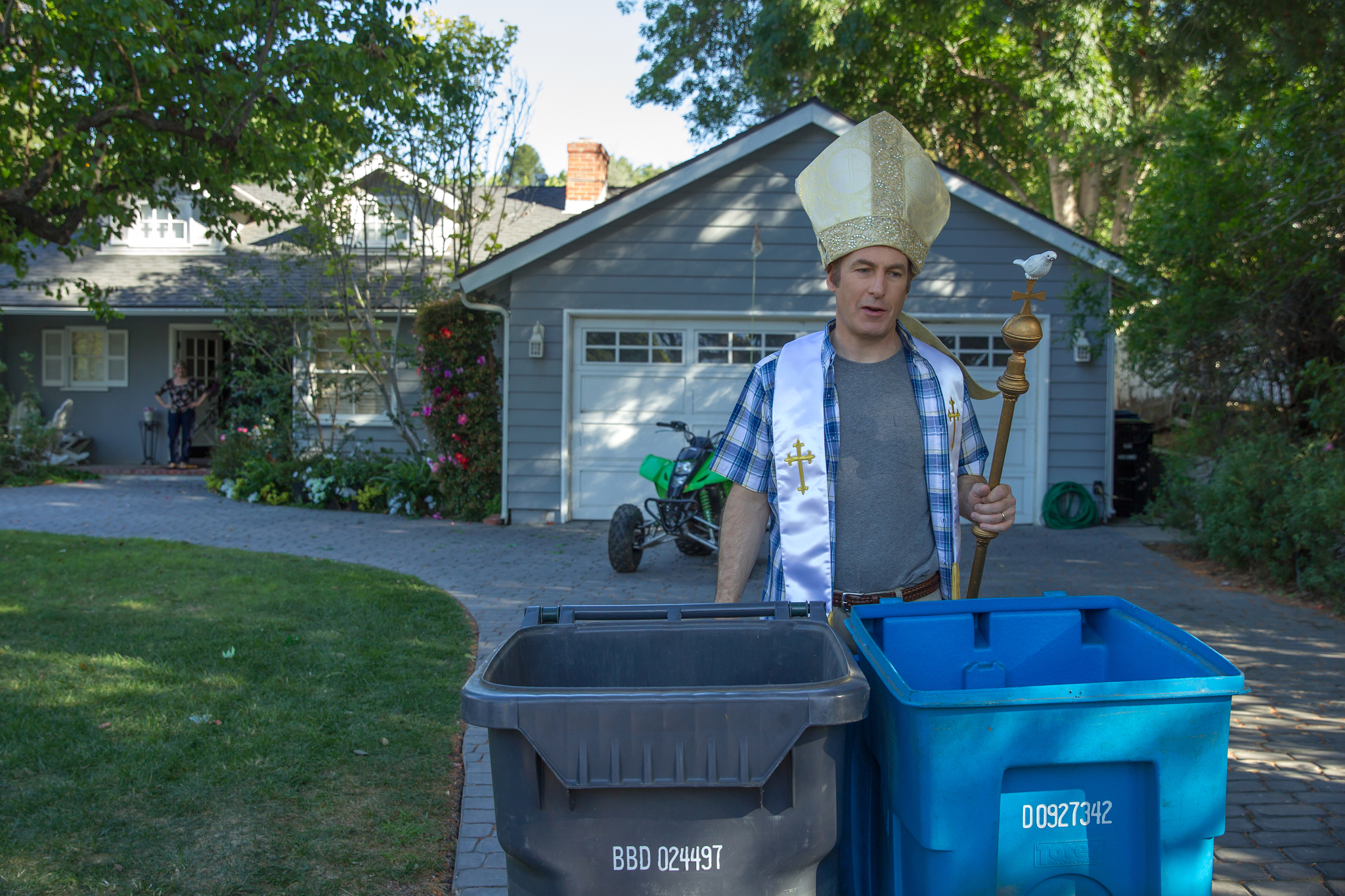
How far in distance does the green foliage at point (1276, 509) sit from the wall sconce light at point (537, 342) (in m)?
6.75

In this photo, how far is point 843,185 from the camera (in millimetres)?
2498

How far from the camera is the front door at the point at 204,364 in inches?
703

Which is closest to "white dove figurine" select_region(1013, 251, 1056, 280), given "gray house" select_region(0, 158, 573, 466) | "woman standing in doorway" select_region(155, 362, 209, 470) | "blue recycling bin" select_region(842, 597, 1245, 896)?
"blue recycling bin" select_region(842, 597, 1245, 896)

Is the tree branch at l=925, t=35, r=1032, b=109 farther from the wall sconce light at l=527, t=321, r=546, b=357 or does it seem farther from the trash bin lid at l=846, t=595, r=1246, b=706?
the trash bin lid at l=846, t=595, r=1246, b=706

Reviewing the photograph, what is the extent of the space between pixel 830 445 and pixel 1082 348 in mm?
9796

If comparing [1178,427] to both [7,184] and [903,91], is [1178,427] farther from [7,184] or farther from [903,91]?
[7,184]

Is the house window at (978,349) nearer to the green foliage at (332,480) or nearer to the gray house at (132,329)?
the green foliage at (332,480)

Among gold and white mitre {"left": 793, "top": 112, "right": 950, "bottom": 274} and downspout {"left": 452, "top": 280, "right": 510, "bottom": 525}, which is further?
downspout {"left": 452, "top": 280, "right": 510, "bottom": 525}

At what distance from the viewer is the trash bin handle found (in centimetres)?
195

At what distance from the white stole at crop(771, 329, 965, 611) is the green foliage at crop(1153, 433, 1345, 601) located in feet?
20.1

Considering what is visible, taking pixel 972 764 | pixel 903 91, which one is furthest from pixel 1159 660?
pixel 903 91

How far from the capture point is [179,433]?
661 inches

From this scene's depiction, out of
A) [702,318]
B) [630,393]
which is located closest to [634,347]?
[630,393]

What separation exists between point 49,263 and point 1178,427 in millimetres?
18717
